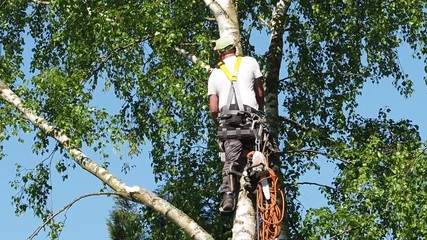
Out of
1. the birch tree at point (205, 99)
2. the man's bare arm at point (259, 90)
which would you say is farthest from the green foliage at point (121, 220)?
the man's bare arm at point (259, 90)

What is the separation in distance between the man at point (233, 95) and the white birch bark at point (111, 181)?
0.88 metres

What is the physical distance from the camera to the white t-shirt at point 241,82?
928cm

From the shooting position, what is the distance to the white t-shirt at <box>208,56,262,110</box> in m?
9.28

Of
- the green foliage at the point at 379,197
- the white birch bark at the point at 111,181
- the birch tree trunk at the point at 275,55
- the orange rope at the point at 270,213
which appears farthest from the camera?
the birch tree trunk at the point at 275,55

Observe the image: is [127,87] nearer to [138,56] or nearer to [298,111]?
[138,56]

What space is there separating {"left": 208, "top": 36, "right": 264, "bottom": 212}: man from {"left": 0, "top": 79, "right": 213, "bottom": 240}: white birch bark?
876 millimetres

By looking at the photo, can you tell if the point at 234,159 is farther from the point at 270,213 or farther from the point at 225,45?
the point at 225,45

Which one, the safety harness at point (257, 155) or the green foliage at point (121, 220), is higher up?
the green foliage at point (121, 220)

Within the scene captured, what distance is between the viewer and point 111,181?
35.9ft

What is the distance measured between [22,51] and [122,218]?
3.04 m

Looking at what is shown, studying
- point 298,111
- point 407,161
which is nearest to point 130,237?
point 298,111

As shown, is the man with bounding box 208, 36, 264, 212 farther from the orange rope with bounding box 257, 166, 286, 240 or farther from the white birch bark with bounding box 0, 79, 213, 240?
the white birch bark with bounding box 0, 79, 213, 240

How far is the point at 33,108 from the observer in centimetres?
1266

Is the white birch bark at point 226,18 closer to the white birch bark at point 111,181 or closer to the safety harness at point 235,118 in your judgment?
the safety harness at point 235,118
